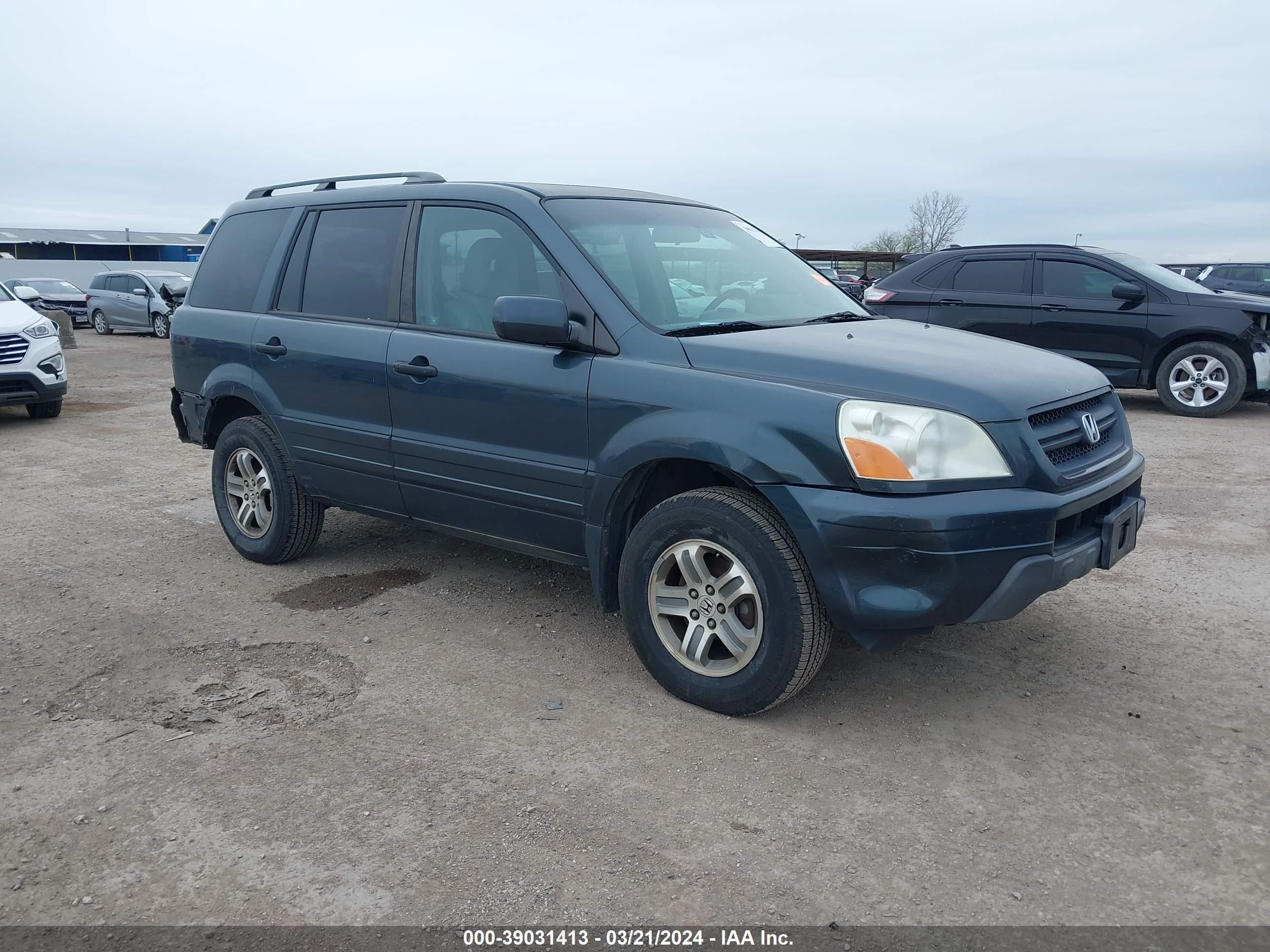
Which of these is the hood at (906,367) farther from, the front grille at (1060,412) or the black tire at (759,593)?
the black tire at (759,593)

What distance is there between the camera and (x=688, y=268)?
13.6ft

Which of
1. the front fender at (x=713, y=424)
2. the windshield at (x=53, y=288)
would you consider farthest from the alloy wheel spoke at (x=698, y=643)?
the windshield at (x=53, y=288)

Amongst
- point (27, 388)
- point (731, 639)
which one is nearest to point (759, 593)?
point (731, 639)

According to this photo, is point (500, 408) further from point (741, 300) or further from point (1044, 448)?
point (1044, 448)

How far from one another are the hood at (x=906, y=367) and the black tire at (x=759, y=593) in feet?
1.50

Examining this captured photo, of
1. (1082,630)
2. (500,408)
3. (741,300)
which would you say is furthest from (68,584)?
(1082,630)

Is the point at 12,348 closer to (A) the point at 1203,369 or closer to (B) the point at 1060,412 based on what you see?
(B) the point at 1060,412

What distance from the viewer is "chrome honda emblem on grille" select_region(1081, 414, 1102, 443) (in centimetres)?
357

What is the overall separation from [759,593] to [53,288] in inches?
1144

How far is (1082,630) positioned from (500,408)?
8.62ft

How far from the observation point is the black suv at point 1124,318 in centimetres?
991

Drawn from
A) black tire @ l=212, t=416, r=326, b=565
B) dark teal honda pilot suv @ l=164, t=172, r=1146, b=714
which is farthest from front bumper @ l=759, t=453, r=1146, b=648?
black tire @ l=212, t=416, r=326, b=565

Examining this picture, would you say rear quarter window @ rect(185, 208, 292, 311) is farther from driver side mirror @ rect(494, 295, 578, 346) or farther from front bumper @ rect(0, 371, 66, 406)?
front bumper @ rect(0, 371, 66, 406)

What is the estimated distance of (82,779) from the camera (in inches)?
124
